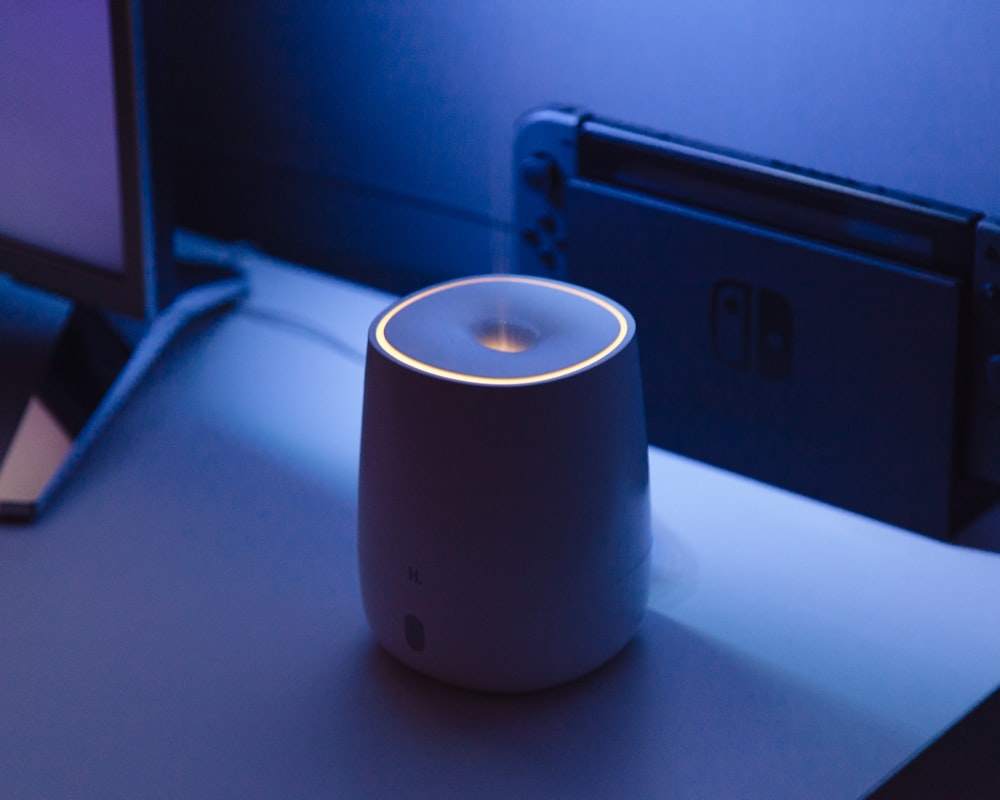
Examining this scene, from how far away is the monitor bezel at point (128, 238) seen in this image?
2.34ft

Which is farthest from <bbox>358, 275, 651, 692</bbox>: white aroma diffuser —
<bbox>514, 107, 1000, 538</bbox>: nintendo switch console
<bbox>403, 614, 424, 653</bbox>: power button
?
<bbox>514, 107, 1000, 538</bbox>: nintendo switch console

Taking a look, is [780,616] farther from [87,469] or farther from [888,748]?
[87,469]

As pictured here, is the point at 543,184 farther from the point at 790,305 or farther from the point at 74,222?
the point at 74,222

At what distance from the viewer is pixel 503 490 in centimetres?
52

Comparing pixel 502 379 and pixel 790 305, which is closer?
pixel 502 379

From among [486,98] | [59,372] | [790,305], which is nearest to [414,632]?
[790,305]

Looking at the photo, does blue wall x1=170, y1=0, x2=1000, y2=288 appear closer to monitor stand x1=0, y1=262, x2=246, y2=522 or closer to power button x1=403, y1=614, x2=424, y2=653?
monitor stand x1=0, y1=262, x2=246, y2=522

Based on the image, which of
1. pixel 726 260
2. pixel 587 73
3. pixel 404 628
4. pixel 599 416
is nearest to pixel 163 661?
pixel 404 628

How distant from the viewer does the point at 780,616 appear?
2.07ft

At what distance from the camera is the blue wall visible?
73cm

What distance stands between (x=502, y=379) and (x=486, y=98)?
0.45 m

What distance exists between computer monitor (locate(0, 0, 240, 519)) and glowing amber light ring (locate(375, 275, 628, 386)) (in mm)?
243

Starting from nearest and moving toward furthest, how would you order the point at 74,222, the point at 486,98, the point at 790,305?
the point at 790,305 → the point at 74,222 → the point at 486,98

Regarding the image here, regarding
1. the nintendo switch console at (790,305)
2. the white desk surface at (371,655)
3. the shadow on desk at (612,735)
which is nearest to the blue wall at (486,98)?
the nintendo switch console at (790,305)
